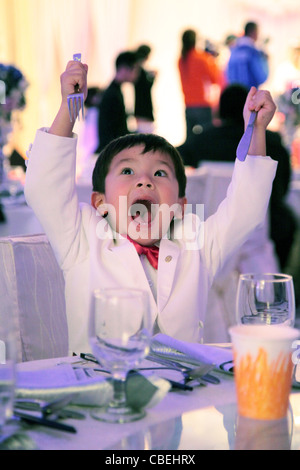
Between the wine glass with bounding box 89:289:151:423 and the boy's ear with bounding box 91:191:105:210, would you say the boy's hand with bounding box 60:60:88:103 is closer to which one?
the boy's ear with bounding box 91:191:105:210

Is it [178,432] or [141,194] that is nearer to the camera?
[178,432]

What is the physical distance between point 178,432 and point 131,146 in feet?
2.97

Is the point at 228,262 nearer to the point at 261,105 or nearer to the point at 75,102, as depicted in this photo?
the point at 261,105

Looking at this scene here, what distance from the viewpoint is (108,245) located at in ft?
5.10

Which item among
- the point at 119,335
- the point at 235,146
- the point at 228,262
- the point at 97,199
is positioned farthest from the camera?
the point at 235,146

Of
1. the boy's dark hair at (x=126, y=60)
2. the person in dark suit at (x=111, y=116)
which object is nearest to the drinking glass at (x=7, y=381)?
the person in dark suit at (x=111, y=116)

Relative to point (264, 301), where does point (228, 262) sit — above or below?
below

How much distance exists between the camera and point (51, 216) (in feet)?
4.92

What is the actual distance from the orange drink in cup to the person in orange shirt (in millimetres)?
7288

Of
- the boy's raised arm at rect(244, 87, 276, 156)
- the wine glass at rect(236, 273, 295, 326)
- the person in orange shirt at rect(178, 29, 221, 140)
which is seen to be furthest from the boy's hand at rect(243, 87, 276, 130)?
the person in orange shirt at rect(178, 29, 221, 140)

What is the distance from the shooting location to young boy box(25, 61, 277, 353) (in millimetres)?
1472

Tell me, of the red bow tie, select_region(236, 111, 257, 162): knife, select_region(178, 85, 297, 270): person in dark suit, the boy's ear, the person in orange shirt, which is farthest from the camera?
the person in orange shirt

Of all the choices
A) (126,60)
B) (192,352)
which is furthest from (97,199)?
(126,60)

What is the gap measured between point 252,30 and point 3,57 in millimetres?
3516
